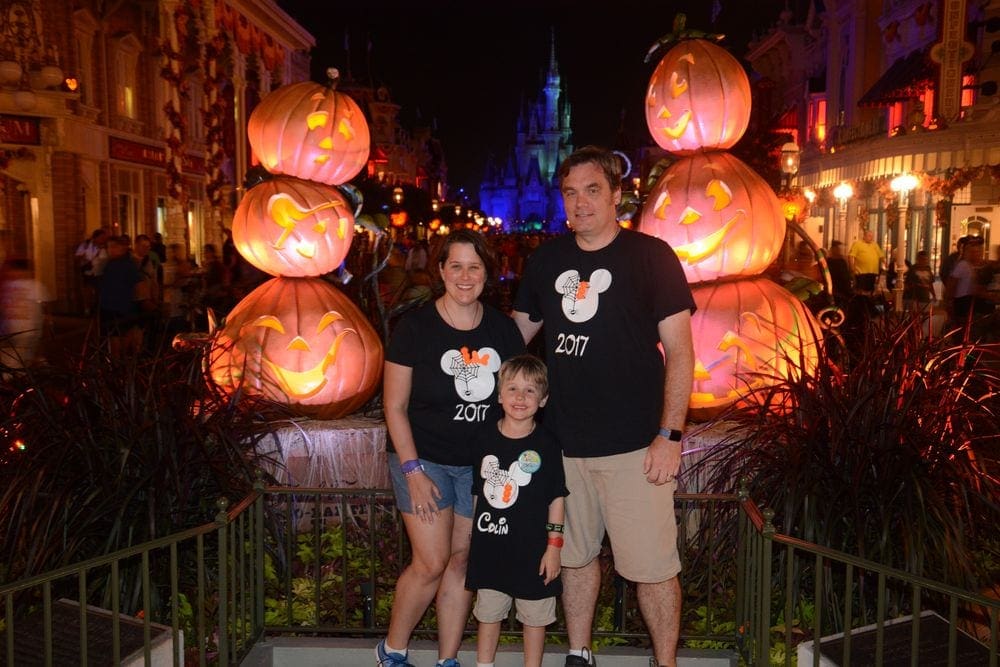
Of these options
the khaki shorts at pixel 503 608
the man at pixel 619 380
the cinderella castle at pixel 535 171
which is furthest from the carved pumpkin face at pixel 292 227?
the cinderella castle at pixel 535 171

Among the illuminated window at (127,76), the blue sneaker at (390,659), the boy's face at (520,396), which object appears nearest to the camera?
the boy's face at (520,396)

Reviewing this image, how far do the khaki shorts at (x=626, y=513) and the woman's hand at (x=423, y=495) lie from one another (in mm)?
524

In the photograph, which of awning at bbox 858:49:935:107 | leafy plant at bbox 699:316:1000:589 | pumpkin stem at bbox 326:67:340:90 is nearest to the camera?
leafy plant at bbox 699:316:1000:589

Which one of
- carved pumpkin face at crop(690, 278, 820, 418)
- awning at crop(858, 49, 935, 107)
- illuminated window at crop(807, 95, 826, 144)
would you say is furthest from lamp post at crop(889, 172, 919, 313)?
carved pumpkin face at crop(690, 278, 820, 418)

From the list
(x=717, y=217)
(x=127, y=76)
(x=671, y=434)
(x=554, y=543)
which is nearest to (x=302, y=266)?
(x=717, y=217)

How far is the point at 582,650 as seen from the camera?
3.68 metres

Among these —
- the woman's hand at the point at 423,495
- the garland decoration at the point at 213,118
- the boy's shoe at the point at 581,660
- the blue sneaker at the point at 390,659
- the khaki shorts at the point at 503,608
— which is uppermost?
the garland decoration at the point at 213,118

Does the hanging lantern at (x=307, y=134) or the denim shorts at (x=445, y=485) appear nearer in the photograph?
the denim shorts at (x=445, y=485)

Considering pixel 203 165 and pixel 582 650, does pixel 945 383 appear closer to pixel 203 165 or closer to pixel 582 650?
pixel 582 650

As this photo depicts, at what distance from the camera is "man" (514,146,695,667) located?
11.3 feet

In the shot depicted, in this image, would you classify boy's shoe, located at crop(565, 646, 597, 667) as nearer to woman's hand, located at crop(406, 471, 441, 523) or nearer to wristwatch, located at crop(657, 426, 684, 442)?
woman's hand, located at crop(406, 471, 441, 523)

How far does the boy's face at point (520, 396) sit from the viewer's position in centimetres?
336

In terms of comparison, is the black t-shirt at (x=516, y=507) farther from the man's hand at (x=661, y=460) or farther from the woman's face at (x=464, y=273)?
the woman's face at (x=464, y=273)

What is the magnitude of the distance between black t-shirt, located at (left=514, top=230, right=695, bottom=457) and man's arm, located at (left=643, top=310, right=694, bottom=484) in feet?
0.19
